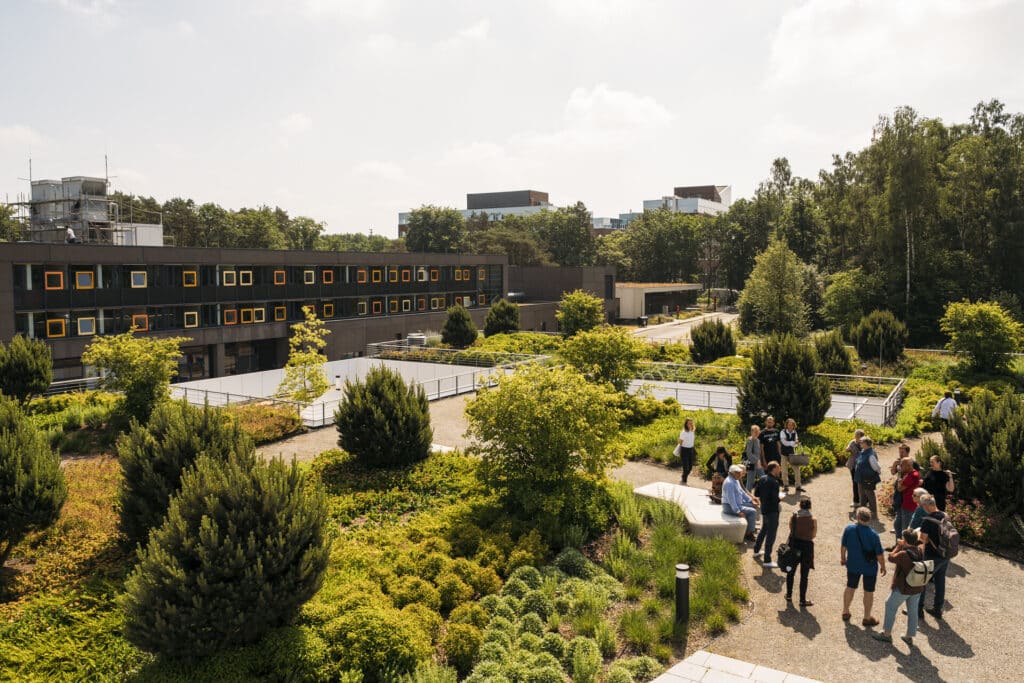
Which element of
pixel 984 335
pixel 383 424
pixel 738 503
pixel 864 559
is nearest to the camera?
pixel 864 559

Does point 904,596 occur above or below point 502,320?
below

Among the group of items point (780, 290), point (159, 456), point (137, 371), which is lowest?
point (159, 456)

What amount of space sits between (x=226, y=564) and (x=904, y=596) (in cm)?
844

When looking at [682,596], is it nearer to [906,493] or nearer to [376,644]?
[376,644]

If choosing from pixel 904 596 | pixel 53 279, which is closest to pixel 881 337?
pixel 904 596

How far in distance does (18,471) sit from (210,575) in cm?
533

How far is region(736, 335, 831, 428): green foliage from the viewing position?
64.0 feet

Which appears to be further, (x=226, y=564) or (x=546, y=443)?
(x=546, y=443)

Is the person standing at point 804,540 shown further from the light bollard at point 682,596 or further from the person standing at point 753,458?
the person standing at point 753,458

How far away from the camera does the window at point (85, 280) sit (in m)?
35.0

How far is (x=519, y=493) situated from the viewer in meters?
13.3

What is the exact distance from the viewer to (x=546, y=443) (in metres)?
13.4

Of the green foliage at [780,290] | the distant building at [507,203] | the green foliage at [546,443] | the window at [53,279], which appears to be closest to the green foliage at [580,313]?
the green foliage at [780,290]

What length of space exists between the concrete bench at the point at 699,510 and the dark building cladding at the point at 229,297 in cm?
2627
